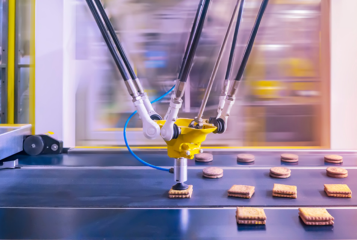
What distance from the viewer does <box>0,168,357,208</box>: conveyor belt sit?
0.81m

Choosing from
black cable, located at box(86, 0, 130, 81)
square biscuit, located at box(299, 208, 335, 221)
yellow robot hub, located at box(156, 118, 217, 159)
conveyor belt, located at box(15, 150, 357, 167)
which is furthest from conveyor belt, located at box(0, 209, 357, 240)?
conveyor belt, located at box(15, 150, 357, 167)

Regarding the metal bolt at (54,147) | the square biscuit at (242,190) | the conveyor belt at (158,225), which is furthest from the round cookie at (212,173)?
the metal bolt at (54,147)

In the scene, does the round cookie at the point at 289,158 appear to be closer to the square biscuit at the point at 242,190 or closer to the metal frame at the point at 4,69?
the square biscuit at the point at 242,190

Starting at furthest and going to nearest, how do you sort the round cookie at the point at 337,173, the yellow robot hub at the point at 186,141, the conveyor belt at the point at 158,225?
1. the round cookie at the point at 337,173
2. the yellow robot hub at the point at 186,141
3. the conveyor belt at the point at 158,225

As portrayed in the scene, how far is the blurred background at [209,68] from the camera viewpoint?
1.77 m

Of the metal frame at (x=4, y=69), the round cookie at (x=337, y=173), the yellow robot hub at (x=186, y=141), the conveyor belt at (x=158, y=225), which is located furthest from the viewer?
the metal frame at (x=4, y=69)

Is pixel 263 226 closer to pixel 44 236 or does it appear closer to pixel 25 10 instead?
A: pixel 44 236

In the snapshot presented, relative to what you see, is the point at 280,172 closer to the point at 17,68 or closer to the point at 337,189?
the point at 337,189

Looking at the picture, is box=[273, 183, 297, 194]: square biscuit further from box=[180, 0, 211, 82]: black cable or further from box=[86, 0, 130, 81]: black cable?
box=[86, 0, 130, 81]: black cable

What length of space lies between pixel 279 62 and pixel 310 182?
105 cm

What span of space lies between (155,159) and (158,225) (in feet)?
2.33

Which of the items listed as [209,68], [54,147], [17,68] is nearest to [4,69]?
[17,68]

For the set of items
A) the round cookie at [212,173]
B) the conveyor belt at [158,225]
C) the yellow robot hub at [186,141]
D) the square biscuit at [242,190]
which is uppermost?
the yellow robot hub at [186,141]

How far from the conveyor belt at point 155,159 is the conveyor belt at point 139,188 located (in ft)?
0.37
